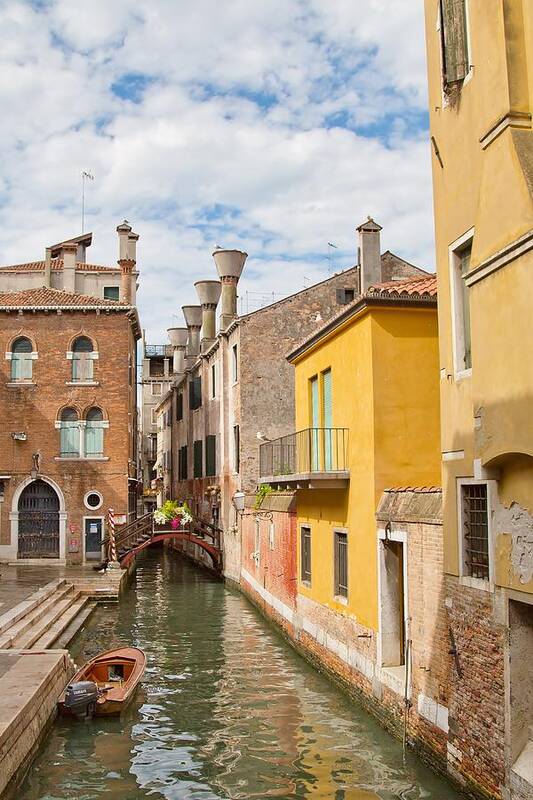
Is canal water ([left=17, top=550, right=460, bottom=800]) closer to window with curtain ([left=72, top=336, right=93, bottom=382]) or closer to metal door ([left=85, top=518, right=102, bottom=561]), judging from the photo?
metal door ([left=85, top=518, right=102, bottom=561])

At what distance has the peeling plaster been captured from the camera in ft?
24.1

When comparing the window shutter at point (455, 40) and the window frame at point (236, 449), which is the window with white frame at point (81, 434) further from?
the window shutter at point (455, 40)

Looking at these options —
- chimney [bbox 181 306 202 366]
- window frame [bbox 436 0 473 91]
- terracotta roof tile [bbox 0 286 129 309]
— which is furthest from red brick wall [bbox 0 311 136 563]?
window frame [bbox 436 0 473 91]

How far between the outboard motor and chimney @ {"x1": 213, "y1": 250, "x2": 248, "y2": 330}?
19.7 m

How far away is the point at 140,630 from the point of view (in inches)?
→ 768

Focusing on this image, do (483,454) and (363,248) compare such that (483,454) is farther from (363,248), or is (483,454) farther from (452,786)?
(363,248)

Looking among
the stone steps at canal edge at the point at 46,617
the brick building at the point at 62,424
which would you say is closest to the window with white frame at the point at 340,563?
the stone steps at canal edge at the point at 46,617

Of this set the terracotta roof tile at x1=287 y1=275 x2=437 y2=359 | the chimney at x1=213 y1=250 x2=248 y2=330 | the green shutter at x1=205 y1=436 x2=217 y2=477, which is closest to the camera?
the terracotta roof tile at x1=287 y1=275 x2=437 y2=359

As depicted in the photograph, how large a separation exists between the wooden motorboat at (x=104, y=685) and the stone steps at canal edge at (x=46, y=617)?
1900mm

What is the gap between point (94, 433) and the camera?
29828 mm

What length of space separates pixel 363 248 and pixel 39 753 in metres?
10.8

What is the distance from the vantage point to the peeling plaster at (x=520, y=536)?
289 inches

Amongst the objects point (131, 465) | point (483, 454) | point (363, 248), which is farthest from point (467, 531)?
point (131, 465)

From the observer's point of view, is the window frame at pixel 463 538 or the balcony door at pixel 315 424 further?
the balcony door at pixel 315 424
